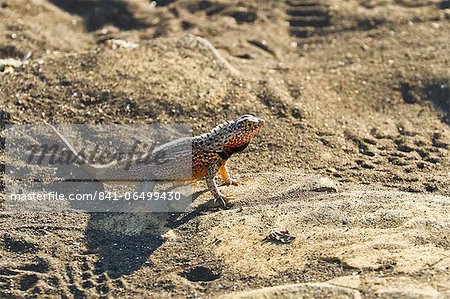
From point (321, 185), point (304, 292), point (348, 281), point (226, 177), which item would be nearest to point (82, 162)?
point (226, 177)

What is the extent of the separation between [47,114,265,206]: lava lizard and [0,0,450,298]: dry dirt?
1.15 feet

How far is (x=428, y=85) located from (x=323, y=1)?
12.9ft

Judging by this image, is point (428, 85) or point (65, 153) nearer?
point (65, 153)

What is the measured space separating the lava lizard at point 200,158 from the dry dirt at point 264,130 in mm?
352

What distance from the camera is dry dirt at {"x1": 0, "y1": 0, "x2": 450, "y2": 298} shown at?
23.6 feet

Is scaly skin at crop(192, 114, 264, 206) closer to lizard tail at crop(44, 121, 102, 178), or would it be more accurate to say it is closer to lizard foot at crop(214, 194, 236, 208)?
lizard foot at crop(214, 194, 236, 208)

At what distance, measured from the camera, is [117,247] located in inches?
307

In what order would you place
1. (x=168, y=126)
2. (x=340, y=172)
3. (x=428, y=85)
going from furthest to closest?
(x=428, y=85)
(x=168, y=126)
(x=340, y=172)

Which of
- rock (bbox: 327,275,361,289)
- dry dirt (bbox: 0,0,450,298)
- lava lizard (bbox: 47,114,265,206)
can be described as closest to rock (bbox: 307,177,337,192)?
dry dirt (bbox: 0,0,450,298)

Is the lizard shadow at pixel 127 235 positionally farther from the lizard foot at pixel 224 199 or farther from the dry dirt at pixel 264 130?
the lizard foot at pixel 224 199

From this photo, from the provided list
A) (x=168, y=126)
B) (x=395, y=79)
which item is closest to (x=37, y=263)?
(x=168, y=126)

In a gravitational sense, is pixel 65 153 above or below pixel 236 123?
below

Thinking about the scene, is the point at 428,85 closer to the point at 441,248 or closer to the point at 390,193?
the point at 390,193

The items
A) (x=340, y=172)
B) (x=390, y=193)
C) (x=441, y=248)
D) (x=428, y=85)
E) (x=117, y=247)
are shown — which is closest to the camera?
(x=441, y=248)
